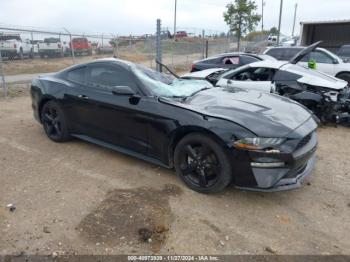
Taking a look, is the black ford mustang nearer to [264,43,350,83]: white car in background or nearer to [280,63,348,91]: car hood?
[280,63,348,91]: car hood

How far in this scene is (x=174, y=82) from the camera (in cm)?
485

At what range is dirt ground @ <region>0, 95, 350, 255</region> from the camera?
285 centimetres

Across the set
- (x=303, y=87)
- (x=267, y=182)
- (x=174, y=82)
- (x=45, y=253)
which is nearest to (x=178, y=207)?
(x=267, y=182)

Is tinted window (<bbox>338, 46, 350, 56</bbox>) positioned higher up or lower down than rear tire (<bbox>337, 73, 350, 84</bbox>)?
higher up

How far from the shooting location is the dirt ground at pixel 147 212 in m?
2.85

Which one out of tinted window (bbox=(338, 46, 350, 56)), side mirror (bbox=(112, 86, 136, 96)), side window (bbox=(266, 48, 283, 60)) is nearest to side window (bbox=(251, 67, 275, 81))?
side mirror (bbox=(112, 86, 136, 96))

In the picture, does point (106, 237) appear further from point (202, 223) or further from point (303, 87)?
point (303, 87)

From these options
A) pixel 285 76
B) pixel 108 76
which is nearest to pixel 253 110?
pixel 108 76

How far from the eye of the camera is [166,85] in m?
4.51

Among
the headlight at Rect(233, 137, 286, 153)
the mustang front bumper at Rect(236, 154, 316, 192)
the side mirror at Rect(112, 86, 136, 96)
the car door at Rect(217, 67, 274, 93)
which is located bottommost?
→ the mustang front bumper at Rect(236, 154, 316, 192)

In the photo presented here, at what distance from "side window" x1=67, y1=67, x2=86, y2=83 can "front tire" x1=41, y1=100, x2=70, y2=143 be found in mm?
494

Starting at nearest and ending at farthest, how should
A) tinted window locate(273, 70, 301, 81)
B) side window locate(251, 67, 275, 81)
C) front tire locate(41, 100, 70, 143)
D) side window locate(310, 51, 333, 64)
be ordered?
1. front tire locate(41, 100, 70, 143)
2. tinted window locate(273, 70, 301, 81)
3. side window locate(251, 67, 275, 81)
4. side window locate(310, 51, 333, 64)

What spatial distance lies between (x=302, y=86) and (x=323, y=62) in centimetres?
454

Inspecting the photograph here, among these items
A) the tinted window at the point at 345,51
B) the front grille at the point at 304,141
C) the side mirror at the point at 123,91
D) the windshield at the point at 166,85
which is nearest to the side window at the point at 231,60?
the windshield at the point at 166,85
